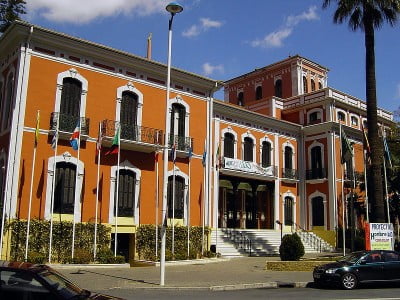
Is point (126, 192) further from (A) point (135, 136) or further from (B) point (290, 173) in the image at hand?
(B) point (290, 173)

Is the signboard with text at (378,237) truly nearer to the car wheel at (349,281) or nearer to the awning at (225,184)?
the car wheel at (349,281)

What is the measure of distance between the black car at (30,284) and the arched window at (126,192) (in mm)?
17009

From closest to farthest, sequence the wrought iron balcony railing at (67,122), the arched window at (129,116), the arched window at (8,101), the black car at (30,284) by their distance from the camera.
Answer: the black car at (30,284)
the wrought iron balcony railing at (67,122)
the arched window at (8,101)
the arched window at (129,116)

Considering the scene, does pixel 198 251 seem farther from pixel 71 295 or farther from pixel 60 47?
pixel 71 295

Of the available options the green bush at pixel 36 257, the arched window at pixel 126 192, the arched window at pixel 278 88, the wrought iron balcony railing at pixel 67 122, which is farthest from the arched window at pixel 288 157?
the green bush at pixel 36 257

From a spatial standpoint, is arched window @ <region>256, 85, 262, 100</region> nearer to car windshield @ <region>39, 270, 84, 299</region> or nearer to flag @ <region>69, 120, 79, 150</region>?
flag @ <region>69, 120, 79, 150</region>

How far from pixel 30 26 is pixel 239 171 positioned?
15.8 meters

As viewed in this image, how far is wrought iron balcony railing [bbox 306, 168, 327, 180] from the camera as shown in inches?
1361

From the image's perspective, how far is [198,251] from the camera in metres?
24.3

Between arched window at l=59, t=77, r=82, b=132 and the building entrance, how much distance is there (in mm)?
11692

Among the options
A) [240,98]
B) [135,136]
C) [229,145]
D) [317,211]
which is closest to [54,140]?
[135,136]

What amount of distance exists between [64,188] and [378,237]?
14.3 m

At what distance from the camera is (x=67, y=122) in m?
21.4

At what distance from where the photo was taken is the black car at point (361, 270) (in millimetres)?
14914
